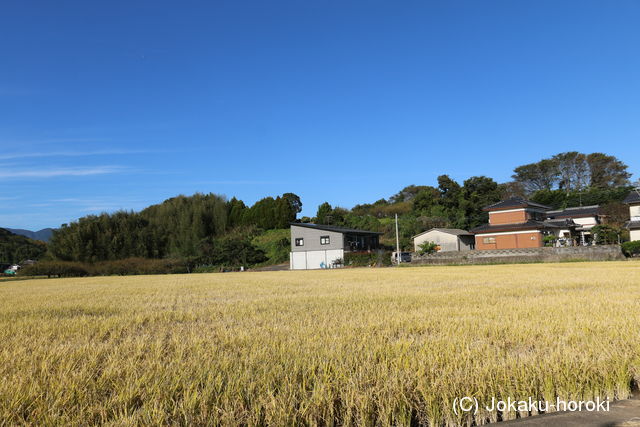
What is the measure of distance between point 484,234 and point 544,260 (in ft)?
42.7

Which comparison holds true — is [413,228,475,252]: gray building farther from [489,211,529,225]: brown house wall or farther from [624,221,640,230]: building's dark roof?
[624,221,640,230]: building's dark roof

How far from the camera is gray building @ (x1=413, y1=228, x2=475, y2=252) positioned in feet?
129

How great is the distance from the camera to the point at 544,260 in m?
25.6

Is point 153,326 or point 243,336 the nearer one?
point 243,336

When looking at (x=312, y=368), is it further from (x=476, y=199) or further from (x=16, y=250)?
(x=16, y=250)

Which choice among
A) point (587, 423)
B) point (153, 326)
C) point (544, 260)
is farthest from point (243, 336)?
point (544, 260)

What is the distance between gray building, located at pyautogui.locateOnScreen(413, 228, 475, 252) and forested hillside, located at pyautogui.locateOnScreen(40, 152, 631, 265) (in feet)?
4.92

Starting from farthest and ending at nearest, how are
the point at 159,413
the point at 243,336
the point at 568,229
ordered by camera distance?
the point at 568,229, the point at 243,336, the point at 159,413

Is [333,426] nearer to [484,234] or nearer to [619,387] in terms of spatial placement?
[619,387]

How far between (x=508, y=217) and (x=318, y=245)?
1832 cm

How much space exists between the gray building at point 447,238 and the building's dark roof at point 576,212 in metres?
10.5

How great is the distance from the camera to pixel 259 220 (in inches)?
1946

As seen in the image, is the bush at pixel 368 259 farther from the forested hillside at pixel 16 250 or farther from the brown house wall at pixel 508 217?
the forested hillside at pixel 16 250

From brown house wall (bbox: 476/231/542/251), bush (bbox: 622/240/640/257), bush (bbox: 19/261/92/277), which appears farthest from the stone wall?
bush (bbox: 19/261/92/277)
